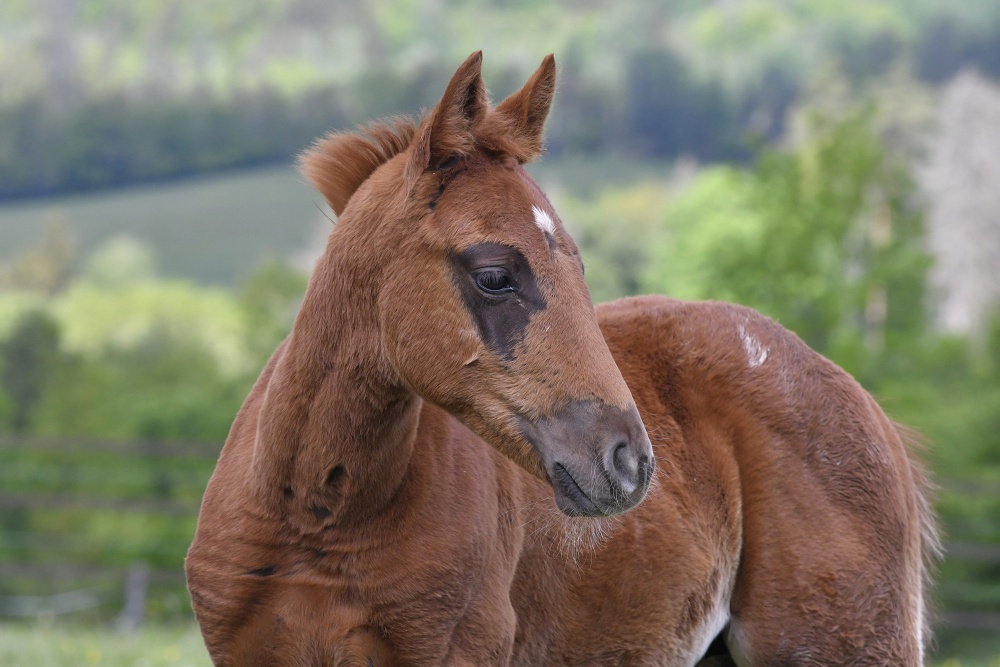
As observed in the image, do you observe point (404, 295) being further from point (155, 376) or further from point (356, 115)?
point (356, 115)

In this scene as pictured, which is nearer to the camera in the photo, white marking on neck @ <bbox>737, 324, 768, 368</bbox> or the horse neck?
the horse neck

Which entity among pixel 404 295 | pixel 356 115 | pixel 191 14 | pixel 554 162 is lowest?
pixel 554 162

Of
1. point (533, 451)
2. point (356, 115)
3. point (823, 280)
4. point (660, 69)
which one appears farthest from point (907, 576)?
point (660, 69)

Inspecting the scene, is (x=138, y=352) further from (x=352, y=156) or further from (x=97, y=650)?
(x=352, y=156)

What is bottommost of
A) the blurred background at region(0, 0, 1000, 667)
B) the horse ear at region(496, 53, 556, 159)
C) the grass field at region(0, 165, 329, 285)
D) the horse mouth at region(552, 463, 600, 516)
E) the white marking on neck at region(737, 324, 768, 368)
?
the grass field at region(0, 165, 329, 285)

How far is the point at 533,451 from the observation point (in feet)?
10.3

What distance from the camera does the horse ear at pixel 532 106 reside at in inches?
137

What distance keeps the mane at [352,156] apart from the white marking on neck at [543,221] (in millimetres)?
622

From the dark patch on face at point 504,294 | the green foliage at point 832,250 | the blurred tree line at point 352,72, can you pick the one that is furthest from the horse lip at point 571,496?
the blurred tree line at point 352,72

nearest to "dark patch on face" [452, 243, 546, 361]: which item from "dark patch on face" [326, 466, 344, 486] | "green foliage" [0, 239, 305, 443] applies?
"dark patch on face" [326, 466, 344, 486]

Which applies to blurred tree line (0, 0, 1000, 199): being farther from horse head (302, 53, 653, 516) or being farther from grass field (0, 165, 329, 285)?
horse head (302, 53, 653, 516)

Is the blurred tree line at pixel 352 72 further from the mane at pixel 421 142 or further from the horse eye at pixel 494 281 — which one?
the horse eye at pixel 494 281

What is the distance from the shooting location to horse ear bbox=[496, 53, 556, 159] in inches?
137

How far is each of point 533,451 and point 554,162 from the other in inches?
2368
